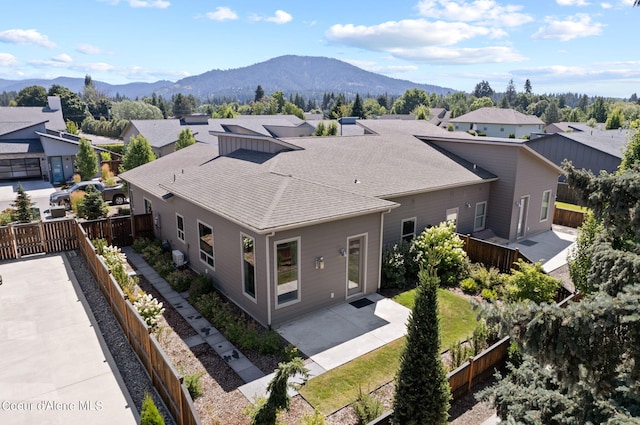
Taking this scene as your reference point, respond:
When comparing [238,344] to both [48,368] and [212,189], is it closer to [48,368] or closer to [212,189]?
[48,368]

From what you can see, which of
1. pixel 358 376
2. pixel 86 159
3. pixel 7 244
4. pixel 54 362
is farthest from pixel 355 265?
pixel 86 159

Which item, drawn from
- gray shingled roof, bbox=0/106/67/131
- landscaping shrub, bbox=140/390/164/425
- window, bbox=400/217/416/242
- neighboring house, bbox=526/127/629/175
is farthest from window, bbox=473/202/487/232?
gray shingled roof, bbox=0/106/67/131

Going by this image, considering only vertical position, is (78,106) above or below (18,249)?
above

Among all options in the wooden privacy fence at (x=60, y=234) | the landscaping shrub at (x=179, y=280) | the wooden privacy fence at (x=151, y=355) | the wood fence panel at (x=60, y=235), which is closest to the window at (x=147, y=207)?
the wooden privacy fence at (x=60, y=234)

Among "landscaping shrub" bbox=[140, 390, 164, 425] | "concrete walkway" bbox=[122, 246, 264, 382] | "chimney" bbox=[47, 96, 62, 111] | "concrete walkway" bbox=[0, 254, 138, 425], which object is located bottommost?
"concrete walkway" bbox=[122, 246, 264, 382]

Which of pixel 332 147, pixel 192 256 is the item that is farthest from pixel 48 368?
pixel 332 147

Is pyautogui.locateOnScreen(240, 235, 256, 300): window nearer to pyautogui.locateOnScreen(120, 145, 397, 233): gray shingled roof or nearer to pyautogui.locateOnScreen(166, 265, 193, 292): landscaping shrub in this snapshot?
pyautogui.locateOnScreen(120, 145, 397, 233): gray shingled roof

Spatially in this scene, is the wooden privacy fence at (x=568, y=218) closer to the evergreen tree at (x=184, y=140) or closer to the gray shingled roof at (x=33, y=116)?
the evergreen tree at (x=184, y=140)
